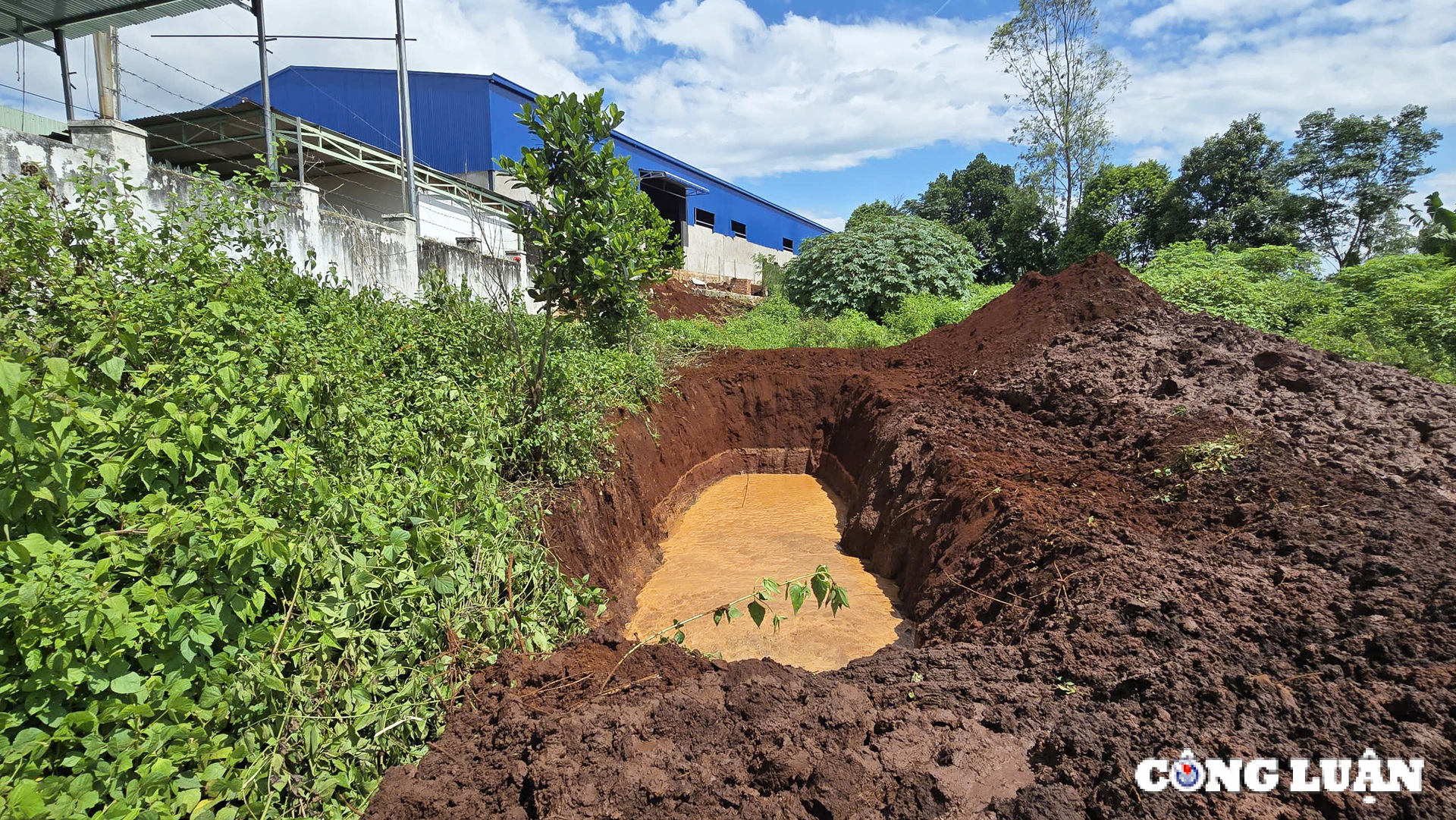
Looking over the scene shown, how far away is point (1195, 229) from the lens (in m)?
22.2

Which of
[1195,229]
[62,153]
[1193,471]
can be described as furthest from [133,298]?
[1195,229]

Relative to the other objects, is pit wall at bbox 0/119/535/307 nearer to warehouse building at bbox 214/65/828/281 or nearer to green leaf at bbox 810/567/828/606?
green leaf at bbox 810/567/828/606

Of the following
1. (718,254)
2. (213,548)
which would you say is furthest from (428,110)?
(213,548)

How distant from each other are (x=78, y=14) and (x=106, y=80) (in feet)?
14.6

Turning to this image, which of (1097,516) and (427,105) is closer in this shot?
(1097,516)

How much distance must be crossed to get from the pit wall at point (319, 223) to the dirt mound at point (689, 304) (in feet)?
17.4

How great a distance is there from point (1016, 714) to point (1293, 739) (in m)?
1.02

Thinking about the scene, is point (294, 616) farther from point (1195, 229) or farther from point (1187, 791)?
point (1195, 229)

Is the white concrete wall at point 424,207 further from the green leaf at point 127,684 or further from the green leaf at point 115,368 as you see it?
the green leaf at point 127,684

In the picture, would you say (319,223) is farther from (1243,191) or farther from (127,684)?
(1243,191)

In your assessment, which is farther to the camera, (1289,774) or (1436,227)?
(1436,227)

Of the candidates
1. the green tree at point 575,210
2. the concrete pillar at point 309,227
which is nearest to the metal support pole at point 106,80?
the concrete pillar at point 309,227

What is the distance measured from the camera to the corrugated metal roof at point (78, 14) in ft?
31.4

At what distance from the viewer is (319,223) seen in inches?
374
